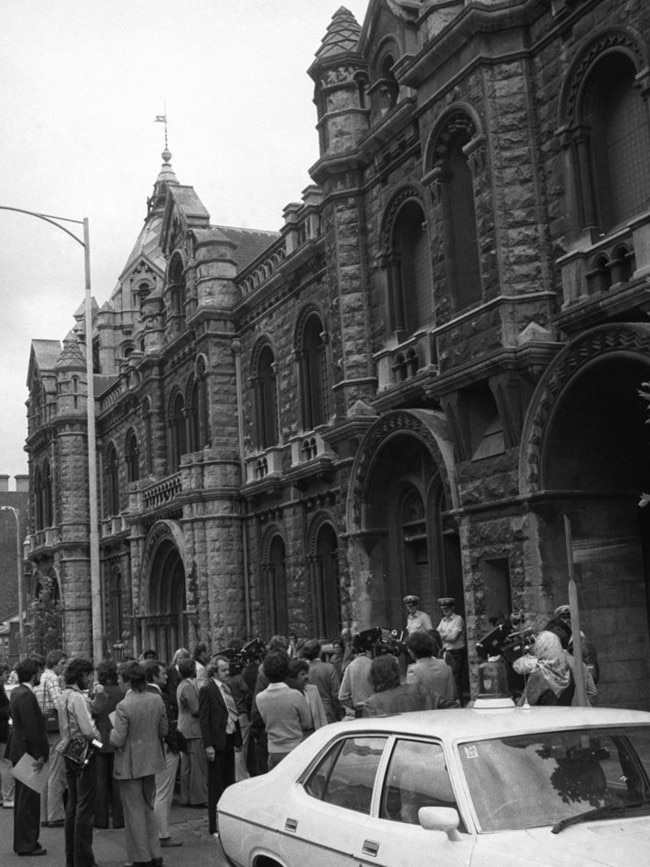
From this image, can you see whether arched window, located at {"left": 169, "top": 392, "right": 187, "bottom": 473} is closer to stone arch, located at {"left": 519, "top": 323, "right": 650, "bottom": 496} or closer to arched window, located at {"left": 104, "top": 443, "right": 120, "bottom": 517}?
arched window, located at {"left": 104, "top": 443, "right": 120, "bottom": 517}

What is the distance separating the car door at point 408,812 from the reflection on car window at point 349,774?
0.12 metres

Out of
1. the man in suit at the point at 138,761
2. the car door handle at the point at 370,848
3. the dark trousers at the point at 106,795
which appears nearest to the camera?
the car door handle at the point at 370,848

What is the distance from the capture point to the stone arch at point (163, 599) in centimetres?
3159

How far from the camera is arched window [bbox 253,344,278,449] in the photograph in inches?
1011

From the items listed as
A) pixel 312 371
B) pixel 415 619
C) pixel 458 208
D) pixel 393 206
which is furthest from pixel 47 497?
pixel 458 208

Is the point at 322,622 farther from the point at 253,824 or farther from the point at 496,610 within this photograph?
the point at 253,824

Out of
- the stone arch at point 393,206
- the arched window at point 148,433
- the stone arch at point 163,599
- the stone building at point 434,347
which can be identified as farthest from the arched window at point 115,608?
the stone arch at point 393,206

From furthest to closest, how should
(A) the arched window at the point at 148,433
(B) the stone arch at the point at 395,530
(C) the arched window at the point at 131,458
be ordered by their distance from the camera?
(C) the arched window at the point at 131,458 < (A) the arched window at the point at 148,433 < (B) the stone arch at the point at 395,530

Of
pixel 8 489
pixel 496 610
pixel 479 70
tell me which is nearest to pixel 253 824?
pixel 496 610

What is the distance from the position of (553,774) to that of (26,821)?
711 cm

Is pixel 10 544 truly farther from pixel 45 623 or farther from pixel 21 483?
pixel 45 623

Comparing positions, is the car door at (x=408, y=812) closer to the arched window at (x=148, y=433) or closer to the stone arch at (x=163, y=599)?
the stone arch at (x=163, y=599)

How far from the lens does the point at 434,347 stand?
1719cm

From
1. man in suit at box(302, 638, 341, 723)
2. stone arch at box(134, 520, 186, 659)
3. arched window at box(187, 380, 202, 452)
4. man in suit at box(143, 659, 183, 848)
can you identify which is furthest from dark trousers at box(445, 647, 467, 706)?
stone arch at box(134, 520, 186, 659)
